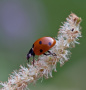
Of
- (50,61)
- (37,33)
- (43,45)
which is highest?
(37,33)

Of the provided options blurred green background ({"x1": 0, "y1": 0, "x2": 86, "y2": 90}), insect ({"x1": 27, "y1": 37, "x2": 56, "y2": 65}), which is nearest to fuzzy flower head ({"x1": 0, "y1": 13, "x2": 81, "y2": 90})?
insect ({"x1": 27, "y1": 37, "x2": 56, "y2": 65})

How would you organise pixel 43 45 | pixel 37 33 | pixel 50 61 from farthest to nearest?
pixel 37 33 → pixel 43 45 → pixel 50 61

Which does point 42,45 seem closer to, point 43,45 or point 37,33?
point 43,45

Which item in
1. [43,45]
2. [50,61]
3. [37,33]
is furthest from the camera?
[37,33]

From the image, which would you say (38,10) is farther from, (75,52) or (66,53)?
(66,53)

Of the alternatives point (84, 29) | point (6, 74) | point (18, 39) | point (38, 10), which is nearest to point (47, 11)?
point (38, 10)

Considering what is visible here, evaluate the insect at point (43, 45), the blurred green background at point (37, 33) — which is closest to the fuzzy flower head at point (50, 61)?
the insect at point (43, 45)

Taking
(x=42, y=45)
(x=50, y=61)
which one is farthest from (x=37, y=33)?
(x=50, y=61)

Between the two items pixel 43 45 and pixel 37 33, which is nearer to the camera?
pixel 43 45
